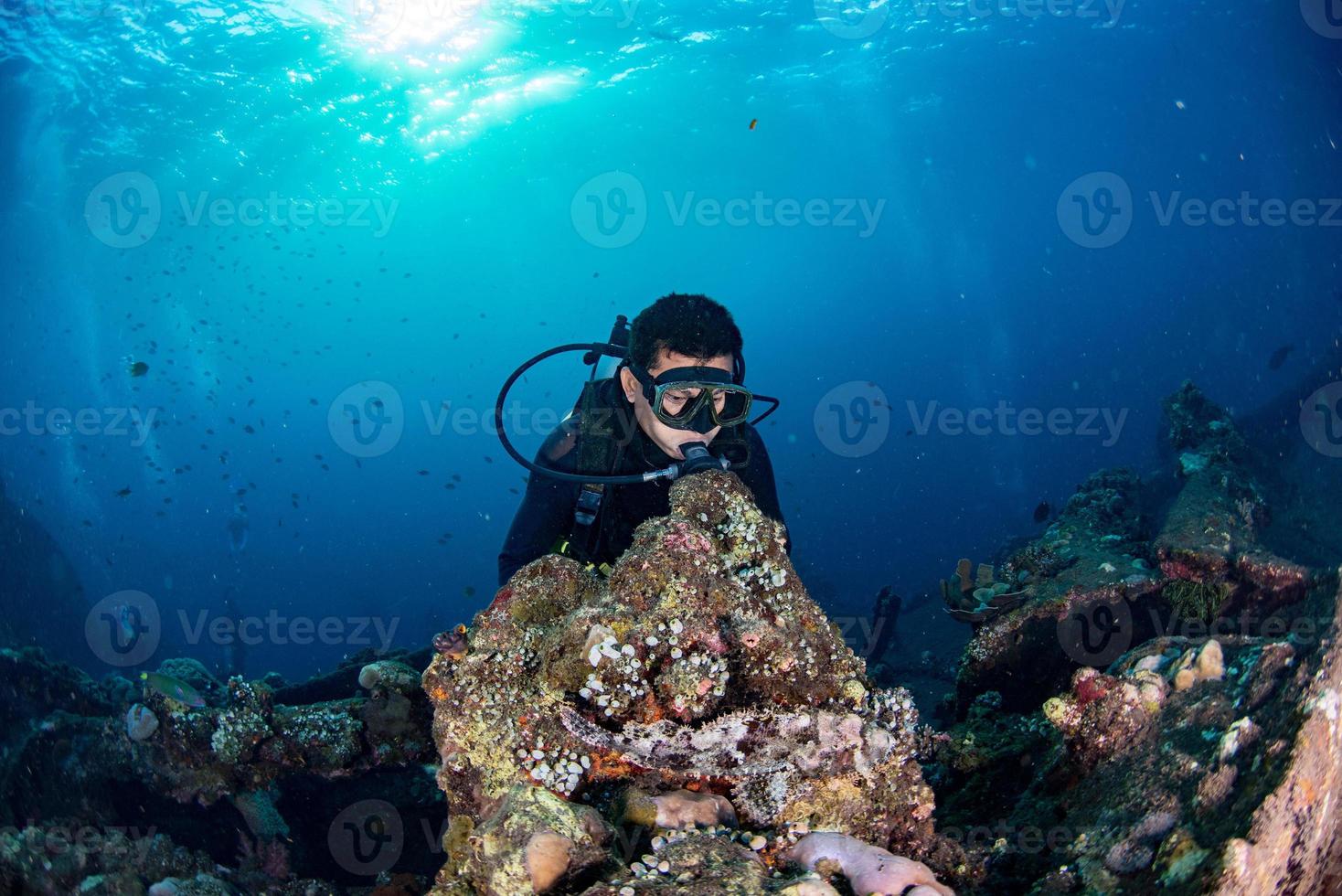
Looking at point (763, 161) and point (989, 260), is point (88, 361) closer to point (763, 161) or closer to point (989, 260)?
point (763, 161)

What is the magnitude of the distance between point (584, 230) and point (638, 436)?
77216 millimetres

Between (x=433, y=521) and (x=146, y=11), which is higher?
(x=146, y=11)

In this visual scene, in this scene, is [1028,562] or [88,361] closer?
[1028,562]

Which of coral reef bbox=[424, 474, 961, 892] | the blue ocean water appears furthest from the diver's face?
the blue ocean water

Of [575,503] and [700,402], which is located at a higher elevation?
[700,402]

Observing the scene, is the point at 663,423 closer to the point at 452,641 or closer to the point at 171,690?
the point at 452,641

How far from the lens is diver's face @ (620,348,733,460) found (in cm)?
400

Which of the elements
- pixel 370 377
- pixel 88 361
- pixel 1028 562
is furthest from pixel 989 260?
pixel 88 361

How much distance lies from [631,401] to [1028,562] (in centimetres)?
412

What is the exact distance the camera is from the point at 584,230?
76.2 meters

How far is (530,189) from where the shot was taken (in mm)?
45969

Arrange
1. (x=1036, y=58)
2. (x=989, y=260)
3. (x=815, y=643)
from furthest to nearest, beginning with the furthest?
(x=989, y=260) → (x=1036, y=58) → (x=815, y=643)

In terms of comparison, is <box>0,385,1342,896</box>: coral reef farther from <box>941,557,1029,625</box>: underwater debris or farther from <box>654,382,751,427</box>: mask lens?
<box>654,382,751,427</box>: mask lens

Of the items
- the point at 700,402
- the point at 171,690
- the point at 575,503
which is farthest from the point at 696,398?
the point at 171,690
